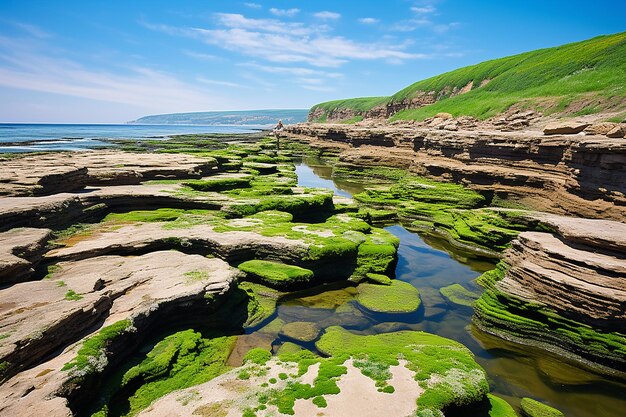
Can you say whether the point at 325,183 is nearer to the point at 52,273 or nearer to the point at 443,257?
the point at 443,257

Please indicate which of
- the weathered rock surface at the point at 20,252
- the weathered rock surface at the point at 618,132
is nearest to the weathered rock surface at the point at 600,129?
the weathered rock surface at the point at 618,132

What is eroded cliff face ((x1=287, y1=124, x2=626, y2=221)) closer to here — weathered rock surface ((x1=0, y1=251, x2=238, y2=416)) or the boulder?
the boulder

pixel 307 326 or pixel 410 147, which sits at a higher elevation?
pixel 410 147

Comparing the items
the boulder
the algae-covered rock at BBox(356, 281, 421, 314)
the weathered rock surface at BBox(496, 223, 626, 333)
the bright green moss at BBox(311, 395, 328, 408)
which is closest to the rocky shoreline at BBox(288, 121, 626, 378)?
the weathered rock surface at BBox(496, 223, 626, 333)

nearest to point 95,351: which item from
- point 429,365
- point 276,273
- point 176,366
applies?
point 176,366

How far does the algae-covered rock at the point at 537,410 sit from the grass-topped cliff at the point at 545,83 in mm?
51407

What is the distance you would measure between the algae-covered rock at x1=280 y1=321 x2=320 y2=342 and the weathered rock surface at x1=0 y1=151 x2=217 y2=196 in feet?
62.9

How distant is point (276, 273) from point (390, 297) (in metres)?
6.44

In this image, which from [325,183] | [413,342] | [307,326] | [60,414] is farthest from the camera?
[325,183]

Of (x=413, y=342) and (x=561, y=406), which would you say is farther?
(x=413, y=342)

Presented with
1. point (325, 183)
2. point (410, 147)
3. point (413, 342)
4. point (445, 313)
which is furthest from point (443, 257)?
point (410, 147)

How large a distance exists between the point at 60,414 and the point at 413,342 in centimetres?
1202

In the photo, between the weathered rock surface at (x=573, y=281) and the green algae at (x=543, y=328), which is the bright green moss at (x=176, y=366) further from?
Answer: the weathered rock surface at (x=573, y=281)

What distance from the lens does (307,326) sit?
16.2 meters
